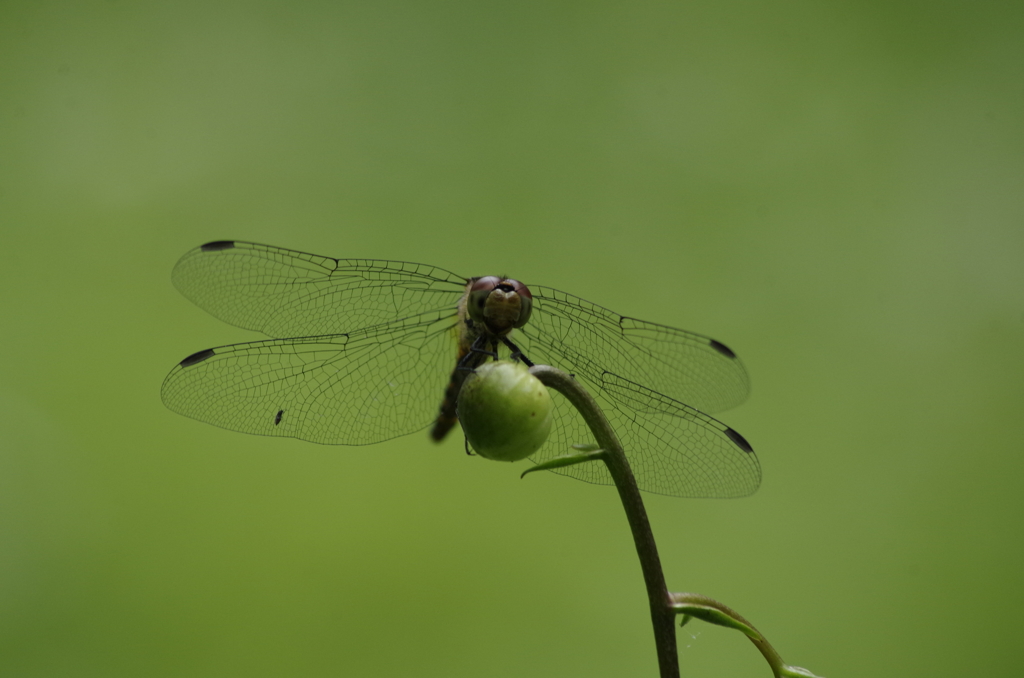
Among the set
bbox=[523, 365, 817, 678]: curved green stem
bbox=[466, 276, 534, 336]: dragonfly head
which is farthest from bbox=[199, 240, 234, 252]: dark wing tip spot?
bbox=[523, 365, 817, 678]: curved green stem

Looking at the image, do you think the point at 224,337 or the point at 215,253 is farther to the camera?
the point at 224,337

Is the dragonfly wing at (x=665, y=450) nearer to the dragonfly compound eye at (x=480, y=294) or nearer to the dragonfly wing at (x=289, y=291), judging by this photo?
the dragonfly compound eye at (x=480, y=294)

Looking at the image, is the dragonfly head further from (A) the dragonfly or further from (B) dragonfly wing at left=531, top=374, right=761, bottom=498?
(B) dragonfly wing at left=531, top=374, right=761, bottom=498

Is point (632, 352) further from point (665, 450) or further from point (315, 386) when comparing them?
point (315, 386)

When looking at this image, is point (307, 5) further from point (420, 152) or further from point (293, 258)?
point (293, 258)

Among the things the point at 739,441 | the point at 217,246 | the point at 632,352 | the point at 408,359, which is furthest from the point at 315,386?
the point at 739,441

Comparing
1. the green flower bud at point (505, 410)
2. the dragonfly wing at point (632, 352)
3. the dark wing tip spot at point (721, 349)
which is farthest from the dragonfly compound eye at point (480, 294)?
the dark wing tip spot at point (721, 349)

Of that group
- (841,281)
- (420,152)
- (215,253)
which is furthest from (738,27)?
(215,253)
